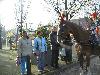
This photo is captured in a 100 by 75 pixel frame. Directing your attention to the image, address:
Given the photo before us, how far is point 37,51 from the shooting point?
14.9 metres

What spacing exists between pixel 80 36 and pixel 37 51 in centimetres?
349

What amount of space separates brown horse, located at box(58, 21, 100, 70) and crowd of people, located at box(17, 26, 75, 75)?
2.65 ft

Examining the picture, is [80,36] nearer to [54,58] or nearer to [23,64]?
[23,64]

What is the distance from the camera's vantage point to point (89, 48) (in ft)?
41.6

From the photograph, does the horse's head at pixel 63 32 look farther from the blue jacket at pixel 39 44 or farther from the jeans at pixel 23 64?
the blue jacket at pixel 39 44

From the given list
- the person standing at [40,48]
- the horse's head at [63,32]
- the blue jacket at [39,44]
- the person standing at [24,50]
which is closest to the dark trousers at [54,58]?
the person standing at [40,48]

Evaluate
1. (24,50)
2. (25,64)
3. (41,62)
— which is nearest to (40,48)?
(41,62)

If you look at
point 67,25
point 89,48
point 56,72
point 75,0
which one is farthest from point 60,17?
point 75,0

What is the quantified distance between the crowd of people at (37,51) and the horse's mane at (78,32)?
79 centimetres

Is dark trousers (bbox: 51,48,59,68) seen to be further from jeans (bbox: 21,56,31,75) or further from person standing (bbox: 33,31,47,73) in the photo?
jeans (bbox: 21,56,31,75)

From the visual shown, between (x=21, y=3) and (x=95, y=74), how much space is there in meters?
24.6

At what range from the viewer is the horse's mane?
1129 centimetres

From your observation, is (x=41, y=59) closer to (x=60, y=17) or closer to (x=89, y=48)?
(x=89, y=48)

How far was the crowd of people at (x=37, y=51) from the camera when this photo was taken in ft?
42.3
